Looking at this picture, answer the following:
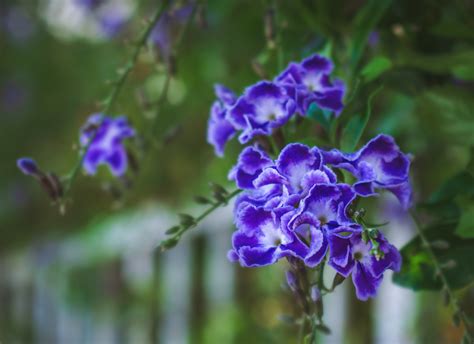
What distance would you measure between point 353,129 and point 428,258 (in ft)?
0.49

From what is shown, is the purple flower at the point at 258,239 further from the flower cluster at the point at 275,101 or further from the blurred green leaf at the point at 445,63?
the blurred green leaf at the point at 445,63

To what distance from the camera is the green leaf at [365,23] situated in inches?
31.3

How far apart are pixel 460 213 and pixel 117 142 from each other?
0.34 m

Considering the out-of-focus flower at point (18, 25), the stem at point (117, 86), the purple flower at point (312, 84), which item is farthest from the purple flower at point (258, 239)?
the out-of-focus flower at point (18, 25)

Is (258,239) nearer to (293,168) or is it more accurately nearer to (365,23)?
(293,168)

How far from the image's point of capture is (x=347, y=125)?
2.21ft

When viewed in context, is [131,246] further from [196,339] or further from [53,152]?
[53,152]

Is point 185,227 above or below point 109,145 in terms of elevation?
below

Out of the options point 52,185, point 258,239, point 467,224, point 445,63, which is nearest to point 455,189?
point 467,224

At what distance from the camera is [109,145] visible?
0.79 meters

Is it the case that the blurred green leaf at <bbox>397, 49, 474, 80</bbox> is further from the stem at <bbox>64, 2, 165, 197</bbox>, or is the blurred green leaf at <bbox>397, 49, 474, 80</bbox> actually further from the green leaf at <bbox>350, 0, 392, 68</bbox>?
the stem at <bbox>64, 2, 165, 197</bbox>

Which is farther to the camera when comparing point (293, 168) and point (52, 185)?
point (52, 185)

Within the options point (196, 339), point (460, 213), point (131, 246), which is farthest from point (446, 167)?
point (131, 246)

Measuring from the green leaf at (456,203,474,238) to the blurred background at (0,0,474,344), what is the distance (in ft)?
0.44
